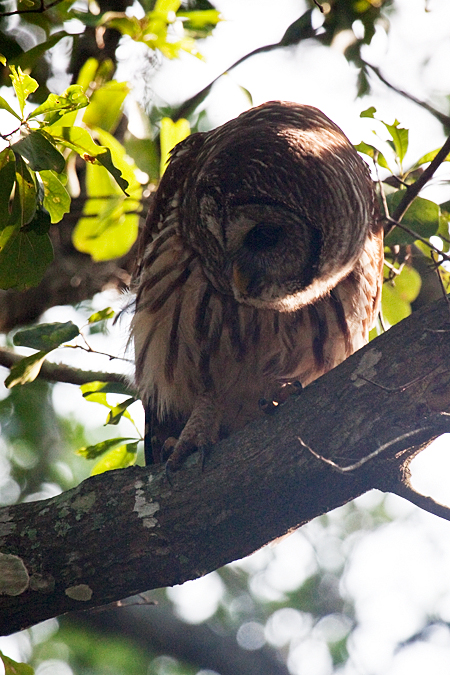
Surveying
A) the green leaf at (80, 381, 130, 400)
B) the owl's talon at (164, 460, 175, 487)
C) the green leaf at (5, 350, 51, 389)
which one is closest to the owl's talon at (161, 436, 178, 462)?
the green leaf at (80, 381, 130, 400)

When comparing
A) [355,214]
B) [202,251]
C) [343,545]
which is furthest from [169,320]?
[343,545]

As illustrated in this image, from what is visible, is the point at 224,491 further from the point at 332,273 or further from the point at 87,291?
the point at 87,291

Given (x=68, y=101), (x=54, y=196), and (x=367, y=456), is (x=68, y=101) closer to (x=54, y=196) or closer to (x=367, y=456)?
(x=54, y=196)

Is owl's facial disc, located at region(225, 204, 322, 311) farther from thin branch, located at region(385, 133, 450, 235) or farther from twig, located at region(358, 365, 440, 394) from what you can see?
twig, located at region(358, 365, 440, 394)

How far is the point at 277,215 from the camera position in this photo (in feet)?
9.27

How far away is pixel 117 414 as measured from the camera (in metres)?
3.42

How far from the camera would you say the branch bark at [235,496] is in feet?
7.38

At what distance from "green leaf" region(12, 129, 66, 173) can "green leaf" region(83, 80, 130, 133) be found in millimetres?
1413

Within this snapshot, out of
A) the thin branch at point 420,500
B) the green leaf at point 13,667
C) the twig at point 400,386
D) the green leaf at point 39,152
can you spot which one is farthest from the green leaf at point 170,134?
the green leaf at point 13,667

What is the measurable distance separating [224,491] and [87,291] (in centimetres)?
233

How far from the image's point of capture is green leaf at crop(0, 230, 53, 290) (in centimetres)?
215

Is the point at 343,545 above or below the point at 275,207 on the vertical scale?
below

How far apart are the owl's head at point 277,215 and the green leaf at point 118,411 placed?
777 millimetres

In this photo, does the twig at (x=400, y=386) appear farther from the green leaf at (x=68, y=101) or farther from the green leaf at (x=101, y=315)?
the green leaf at (x=101, y=315)
